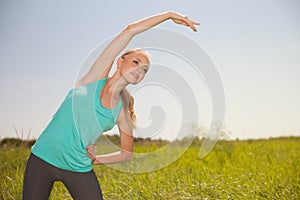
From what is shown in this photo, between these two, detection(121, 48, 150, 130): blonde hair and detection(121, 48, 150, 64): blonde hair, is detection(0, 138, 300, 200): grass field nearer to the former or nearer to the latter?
detection(121, 48, 150, 130): blonde hair

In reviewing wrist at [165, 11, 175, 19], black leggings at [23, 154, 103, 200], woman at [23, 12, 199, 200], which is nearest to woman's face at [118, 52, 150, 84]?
woman at [23, 12, 199, 200]

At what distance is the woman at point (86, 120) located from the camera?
6.72ft

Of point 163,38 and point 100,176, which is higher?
point 163,38

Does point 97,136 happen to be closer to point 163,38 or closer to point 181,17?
point 163,38

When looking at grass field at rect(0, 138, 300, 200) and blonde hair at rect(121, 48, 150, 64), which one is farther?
grass field at rect(0, 138, 300, 200)

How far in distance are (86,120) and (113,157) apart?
0.34 m

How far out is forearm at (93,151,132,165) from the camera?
2210 mm

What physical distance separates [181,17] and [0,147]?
202 inches

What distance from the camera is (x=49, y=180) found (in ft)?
6.97

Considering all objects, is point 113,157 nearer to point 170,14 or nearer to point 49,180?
point 49,180

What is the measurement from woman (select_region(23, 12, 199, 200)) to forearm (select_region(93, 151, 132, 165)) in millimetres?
39

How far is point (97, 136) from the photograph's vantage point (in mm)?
2131

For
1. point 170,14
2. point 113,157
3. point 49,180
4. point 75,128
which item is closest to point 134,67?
point 170,14

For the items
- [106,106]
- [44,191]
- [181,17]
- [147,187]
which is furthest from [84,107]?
[147,187]
